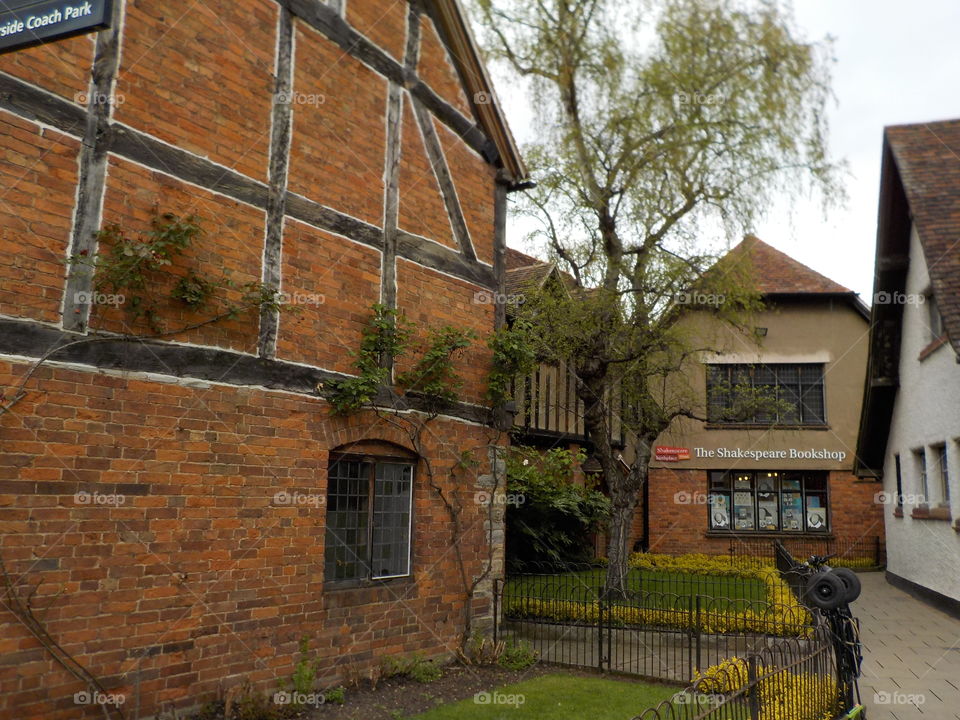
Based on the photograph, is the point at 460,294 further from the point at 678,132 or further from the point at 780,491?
the point at 780,491

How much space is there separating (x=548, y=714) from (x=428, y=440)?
3.24 m

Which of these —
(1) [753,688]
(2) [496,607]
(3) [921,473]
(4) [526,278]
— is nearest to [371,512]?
(2) [496,607]

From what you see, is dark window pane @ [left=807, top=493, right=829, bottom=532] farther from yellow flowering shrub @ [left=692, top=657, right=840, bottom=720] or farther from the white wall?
yellow flowering shrub @ [left=692, top=657, right=840, bottom=720]

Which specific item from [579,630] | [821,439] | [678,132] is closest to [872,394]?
[821,439]

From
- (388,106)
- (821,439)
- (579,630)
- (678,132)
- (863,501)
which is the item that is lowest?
(579,630)

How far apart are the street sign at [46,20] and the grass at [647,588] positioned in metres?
8.65

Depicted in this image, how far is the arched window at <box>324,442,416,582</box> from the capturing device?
836 centimetres

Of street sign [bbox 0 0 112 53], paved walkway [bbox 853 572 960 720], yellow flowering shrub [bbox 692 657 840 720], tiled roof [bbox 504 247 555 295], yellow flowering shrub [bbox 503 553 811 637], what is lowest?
paved walkway [bbox 853 572 960 720]

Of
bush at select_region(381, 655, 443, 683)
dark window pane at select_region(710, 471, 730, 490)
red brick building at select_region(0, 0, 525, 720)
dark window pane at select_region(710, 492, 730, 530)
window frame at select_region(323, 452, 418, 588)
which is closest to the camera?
red brick building at select_region(0, 0, 525, 720)

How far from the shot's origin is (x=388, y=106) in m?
9.48

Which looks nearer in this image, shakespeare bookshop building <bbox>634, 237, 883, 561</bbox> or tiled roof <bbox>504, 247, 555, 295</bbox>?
A: tiled roof <bbox>504, 247, 555, 295</bbox>

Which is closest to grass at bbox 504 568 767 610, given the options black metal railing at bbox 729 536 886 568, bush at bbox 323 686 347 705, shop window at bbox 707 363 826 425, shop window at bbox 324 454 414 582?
shop window at bbox 324 454 414 582

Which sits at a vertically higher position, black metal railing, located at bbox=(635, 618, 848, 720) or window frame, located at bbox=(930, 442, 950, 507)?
window frame, located at bbox=(930, 442, 950, 507)

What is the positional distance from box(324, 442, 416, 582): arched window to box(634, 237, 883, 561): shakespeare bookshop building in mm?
15281
